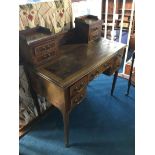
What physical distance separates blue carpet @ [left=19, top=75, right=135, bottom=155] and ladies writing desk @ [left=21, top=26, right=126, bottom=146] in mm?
163

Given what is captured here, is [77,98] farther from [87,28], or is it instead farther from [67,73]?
[87,28]

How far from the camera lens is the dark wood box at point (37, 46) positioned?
1.17m

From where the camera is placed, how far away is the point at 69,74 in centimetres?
120

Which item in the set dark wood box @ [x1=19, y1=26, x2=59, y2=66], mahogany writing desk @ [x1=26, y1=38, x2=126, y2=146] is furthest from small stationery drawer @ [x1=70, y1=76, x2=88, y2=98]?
dark wood box @ [x1=19, y1=26, x2=59, y2=66]

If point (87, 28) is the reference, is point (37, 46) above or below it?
below

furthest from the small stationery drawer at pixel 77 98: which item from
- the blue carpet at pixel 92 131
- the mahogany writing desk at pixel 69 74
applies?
the blue carpet at pixel 92 131

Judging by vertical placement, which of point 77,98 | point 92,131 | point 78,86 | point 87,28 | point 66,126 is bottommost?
point 92,131

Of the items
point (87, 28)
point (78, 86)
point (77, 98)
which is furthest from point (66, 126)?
point (87, 28)

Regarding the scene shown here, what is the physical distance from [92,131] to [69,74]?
30.5 inches

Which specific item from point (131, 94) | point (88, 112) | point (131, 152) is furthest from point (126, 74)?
point (131, 152)

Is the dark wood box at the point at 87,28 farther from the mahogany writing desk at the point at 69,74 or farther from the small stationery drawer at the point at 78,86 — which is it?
the small stationery drawer at the point at 78,86
